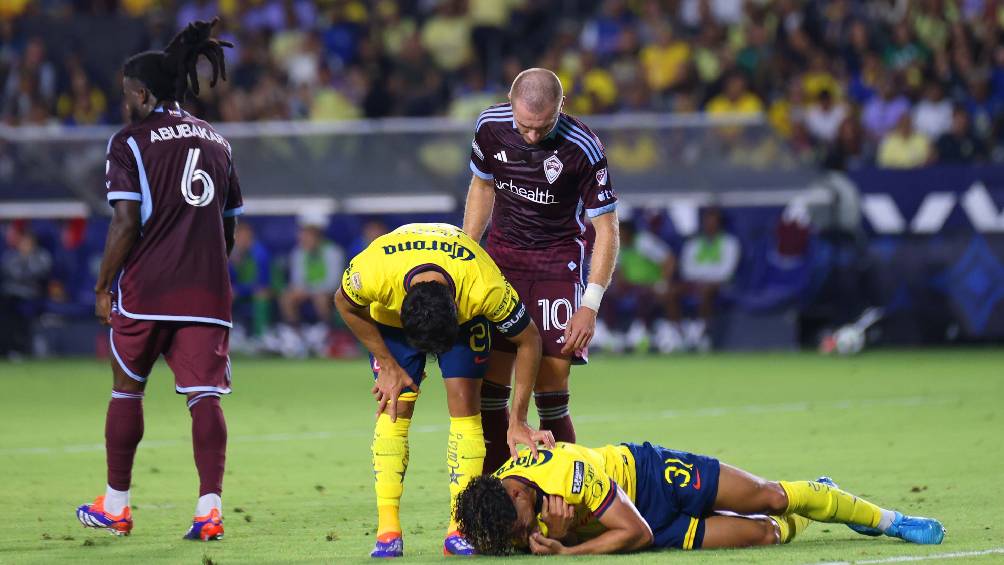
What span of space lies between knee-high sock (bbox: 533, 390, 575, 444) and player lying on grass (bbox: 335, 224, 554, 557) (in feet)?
3.14

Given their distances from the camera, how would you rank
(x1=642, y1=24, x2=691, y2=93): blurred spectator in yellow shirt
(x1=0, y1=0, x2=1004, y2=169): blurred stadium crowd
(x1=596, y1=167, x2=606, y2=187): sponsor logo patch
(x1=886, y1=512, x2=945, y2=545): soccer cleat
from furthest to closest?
(x1=642, y1=24, x2=691, y2=93): blurred spectator in yellow shirt → (x1=0, y1=0, x2=1004, y2=169): blurred stadium crowd → (x1=596, y1=167, x2=606, y2=187): sponsor logo patch → (x1=886, y1=512, x2=945, y2=545): soccer cleat

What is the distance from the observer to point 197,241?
7891 millimetres

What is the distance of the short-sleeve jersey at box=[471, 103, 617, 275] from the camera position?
26.0 feet

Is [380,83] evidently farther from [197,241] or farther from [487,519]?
[487,519]

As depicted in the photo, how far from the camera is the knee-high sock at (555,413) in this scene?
8125 mm

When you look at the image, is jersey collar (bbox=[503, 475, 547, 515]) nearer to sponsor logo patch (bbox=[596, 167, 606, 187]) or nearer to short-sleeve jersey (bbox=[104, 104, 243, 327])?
sponsor logo patch (bbox=[596, 167, 606, 187])

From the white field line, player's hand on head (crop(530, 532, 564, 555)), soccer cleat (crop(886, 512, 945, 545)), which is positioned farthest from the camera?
the white field line

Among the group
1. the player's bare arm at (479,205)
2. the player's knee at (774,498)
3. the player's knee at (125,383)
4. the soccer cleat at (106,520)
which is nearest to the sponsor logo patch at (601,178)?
the player's bare arm at (479,205)

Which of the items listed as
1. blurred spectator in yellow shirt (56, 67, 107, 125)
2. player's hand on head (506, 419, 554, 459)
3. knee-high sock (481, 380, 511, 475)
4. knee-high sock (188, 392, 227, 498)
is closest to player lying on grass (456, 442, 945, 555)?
player's hand on head (506, 419, 554, 459)

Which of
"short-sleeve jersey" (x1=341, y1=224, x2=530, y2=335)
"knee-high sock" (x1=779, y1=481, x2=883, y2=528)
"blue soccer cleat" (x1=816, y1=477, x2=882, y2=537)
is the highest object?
"short-sleeve jersey" (x1=341, y1=224, x2=530, y2=335)

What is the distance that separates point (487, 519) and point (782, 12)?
59.4 feet

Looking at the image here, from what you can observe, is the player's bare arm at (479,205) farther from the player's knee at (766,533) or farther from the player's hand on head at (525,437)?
the player's knee at (766,533)

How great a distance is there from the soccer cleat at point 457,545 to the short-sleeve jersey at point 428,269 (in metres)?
0.92

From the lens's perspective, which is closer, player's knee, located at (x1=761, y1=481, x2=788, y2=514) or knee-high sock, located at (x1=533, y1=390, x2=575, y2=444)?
player's knee, located at (x1=761, y1=481, x2=788, y2=514)
